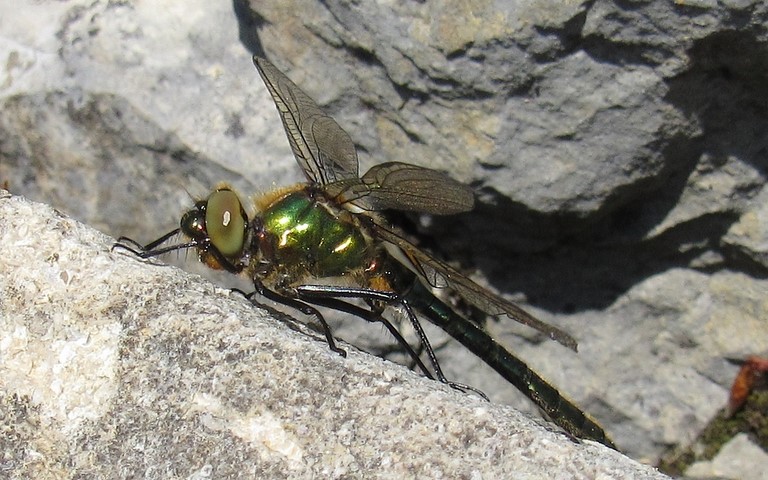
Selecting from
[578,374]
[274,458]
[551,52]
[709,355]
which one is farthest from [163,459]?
[709,355]

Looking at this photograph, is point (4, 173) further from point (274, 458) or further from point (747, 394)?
point (747, 394)

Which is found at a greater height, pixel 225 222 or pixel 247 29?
pixel 247 29

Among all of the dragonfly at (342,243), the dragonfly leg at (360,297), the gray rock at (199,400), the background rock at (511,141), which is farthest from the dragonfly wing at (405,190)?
→ the gray rock at (199,400)

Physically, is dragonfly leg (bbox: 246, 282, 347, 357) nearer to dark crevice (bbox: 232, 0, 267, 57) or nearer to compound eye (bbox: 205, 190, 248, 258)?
compound eye (bbox: 205, 190, 248, 258)

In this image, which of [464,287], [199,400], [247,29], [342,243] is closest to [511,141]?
[464,287]

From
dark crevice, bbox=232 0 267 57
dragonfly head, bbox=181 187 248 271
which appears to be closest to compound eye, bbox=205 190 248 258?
dragonfly head, bbox=181 187 248 271

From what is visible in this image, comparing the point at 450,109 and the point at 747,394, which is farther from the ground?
the point at 450,109

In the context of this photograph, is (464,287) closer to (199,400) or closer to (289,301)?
(289,301)
